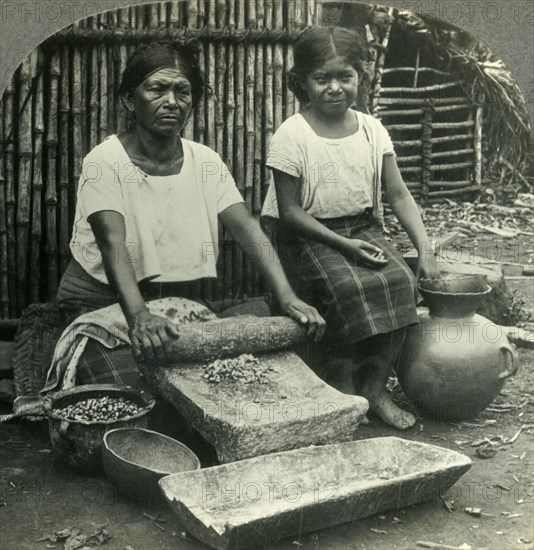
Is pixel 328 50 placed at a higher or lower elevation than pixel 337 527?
higher

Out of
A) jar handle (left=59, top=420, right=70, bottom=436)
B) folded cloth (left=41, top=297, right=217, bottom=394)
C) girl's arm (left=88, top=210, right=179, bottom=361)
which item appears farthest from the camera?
folded cloth (left=41, top=297, right=217, bottom=394)

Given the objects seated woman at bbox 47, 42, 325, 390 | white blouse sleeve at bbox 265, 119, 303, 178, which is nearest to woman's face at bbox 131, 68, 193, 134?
seated woman at bbox 47, 42, 325, 390

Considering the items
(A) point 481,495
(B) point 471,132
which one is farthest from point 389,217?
(A) point 481,495

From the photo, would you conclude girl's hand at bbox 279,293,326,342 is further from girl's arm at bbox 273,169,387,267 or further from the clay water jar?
the clay water jar

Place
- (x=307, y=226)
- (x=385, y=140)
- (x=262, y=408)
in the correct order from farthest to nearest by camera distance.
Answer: (x=307, y=226), (x=385, y=140), (x=262, y=408)

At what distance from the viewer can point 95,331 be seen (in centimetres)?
386

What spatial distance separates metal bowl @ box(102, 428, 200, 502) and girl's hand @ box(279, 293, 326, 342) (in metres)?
0.83

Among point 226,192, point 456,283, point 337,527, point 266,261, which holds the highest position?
point 226,192

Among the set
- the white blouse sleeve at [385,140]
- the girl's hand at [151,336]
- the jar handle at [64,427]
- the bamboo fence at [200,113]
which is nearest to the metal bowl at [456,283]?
the bamboo fence at [200,113]

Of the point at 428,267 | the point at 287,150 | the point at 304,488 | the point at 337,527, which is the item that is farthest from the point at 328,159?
the point at 337,527

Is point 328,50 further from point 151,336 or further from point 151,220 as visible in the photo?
point 151,336

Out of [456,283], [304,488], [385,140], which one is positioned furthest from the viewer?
[456,283]

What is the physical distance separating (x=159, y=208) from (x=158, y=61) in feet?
2.24

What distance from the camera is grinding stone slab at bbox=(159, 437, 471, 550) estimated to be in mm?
2920
